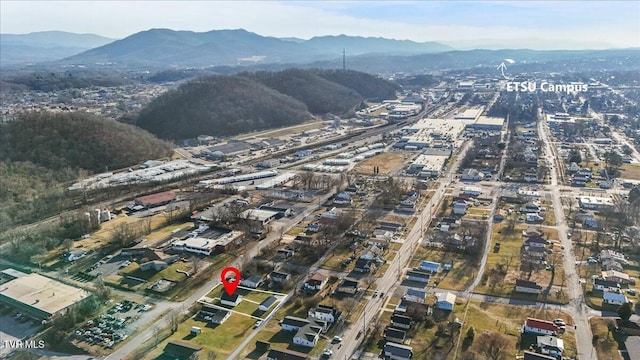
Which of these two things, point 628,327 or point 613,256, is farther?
point 613,256

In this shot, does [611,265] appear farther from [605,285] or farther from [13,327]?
[13,327]

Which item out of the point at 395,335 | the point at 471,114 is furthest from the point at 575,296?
the point at 471,114

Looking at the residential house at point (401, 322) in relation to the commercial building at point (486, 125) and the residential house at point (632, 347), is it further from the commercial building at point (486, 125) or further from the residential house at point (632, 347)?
the commercial building at point (486, 125)

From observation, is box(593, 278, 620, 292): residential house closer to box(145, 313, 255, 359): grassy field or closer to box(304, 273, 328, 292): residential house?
box(304, 273, 328, 292): residential house

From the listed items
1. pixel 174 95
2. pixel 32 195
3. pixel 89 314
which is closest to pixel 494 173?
pixel 89 314

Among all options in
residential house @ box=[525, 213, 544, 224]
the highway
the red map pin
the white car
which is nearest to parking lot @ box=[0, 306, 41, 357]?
the red map pin

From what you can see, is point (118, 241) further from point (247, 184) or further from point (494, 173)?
point (494, 173)

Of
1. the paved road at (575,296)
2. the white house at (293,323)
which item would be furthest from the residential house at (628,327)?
the white house at (293,323)
